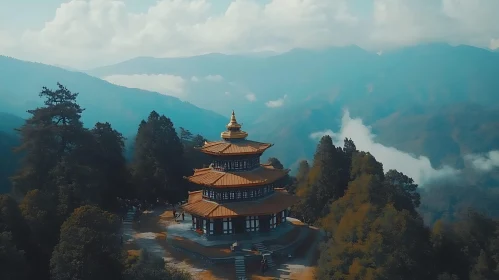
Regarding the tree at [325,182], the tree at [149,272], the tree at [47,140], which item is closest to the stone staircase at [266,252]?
the tree at [325,182]

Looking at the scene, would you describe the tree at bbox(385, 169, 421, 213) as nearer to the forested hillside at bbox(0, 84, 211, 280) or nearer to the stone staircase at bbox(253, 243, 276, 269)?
the stone staircase at bbox(253, 243, 276, 269)

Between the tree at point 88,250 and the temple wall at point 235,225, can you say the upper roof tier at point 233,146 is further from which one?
the tree at point 88,250

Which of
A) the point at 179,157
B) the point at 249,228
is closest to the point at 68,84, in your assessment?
the point at 179,157

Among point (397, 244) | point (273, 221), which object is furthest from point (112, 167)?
point (397, 244)

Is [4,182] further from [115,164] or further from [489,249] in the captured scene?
[489,249]

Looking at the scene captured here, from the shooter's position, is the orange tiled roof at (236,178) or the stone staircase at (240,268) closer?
the stone staircase at (240,268)

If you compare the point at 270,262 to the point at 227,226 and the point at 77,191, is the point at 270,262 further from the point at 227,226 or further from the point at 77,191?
the point at 77,191
